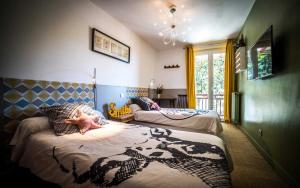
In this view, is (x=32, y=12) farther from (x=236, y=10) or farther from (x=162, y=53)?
(x=162, y=53)

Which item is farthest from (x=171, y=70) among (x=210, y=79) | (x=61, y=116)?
(x=61, y=116)

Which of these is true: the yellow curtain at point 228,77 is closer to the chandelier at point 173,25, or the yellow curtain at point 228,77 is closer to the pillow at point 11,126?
the chandelier at point 173,25

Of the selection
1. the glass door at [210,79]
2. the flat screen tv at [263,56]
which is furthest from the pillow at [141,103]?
the glass door at [210,79]

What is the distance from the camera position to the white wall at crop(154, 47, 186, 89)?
525cm

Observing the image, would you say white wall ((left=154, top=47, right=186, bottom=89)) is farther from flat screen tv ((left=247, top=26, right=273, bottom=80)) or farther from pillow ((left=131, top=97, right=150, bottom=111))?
flat screen tv ((left=247, top=26, right=273, bottom=80))

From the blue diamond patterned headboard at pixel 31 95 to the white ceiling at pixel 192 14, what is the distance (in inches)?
69.2

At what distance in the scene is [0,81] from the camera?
1.56 meters

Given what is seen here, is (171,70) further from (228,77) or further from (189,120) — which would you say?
(189,120)

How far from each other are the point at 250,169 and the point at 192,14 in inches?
118

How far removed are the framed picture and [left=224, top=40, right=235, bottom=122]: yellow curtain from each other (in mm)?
3195

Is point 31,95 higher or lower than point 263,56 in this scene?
lower

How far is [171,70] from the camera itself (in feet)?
17.7

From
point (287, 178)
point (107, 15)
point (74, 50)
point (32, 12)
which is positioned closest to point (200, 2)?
point (107, 15)

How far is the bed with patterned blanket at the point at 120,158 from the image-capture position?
31.9 inches
